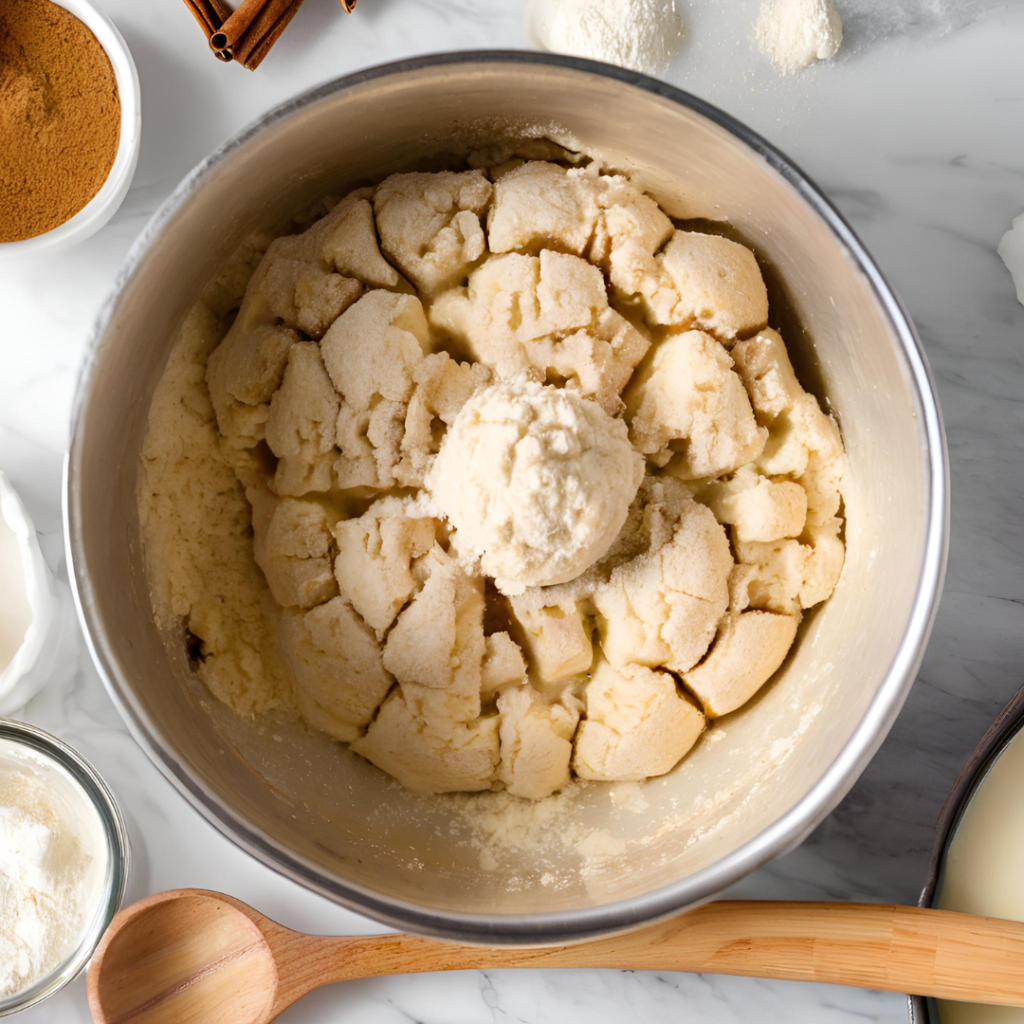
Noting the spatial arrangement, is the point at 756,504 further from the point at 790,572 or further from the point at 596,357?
the point at 596,357

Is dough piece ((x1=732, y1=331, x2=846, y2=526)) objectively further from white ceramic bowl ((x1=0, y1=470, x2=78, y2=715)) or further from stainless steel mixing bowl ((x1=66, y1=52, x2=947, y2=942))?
white ceramic bowl ((x1=0, y1=470, x2=78, y2=715))

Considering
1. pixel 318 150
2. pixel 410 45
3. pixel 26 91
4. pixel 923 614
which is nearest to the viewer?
pixel 923 614

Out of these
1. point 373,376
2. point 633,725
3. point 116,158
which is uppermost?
point 116,158

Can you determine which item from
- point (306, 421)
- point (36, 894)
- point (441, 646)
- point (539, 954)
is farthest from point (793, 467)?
point (36, 894)

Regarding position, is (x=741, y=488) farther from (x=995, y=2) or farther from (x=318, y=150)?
(x=995, y=2)

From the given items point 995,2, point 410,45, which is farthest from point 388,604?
point 995,2

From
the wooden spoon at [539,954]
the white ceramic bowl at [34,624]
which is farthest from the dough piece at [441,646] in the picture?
the white ceramic bowl at [34,624]
